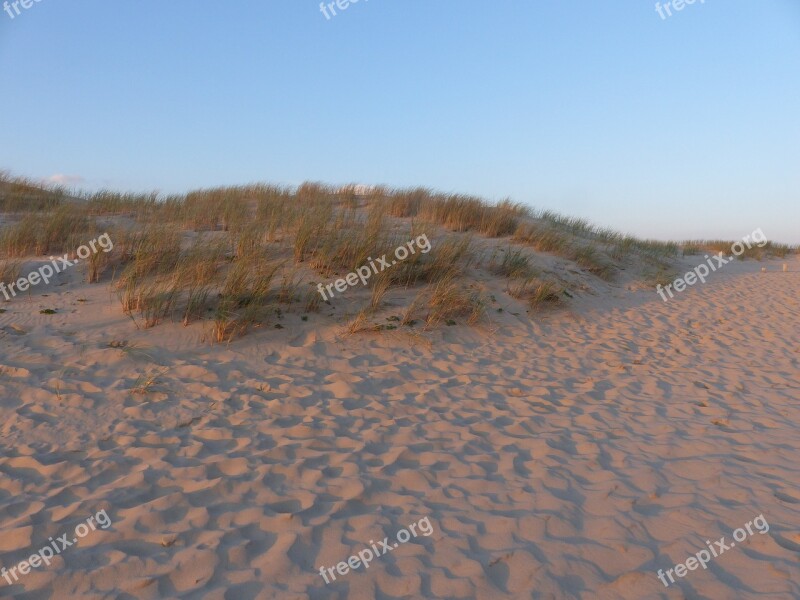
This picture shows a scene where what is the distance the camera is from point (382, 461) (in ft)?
12.3

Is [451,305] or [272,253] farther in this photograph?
[272,253]

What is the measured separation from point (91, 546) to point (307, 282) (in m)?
4.33

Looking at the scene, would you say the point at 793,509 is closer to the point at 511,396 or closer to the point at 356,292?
the point at 511,396

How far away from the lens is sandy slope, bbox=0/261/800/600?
2.65 m

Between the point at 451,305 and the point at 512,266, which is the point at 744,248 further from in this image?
the point at 451,305

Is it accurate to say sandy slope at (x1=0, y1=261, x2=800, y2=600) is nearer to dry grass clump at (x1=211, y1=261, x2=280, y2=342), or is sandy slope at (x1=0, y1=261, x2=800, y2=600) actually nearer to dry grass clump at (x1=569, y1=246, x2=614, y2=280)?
dry grass clump at (x1=211, y1=261, x2=280, y2=342)

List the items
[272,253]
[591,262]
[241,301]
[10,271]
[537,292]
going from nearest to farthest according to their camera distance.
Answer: [241,301], [10,271], [537,292], [272,253], [591,262]

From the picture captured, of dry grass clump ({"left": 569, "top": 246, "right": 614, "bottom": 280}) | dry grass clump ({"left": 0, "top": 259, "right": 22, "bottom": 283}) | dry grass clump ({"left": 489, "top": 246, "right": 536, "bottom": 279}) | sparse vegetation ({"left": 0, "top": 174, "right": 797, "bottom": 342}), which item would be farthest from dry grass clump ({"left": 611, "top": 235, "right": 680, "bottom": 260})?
dry grass clump ({"left": 0, "top": 259, "right": 22, "bottom": 283})

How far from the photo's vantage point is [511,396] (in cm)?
503

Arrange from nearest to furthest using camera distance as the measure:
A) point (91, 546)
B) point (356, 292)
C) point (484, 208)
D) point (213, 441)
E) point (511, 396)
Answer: point (91, 546) < point (213, 441) < point (511, 396) < point (356, 292) < point (484, 208)

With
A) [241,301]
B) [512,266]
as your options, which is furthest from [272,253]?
[512,266]

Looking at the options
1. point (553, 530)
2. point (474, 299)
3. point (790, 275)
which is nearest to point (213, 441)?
point (553, 530)

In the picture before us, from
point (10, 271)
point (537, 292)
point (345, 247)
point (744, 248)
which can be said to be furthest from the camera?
point (744, 248)

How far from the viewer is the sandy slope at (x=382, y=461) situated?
265 cm
